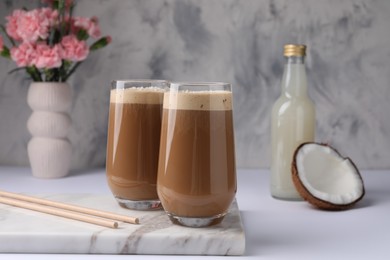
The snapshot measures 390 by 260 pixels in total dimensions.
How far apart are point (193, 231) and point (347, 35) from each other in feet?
3.34

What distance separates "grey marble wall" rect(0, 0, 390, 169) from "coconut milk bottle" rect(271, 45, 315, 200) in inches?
15.6

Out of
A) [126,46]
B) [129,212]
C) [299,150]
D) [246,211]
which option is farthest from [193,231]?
[126,46]

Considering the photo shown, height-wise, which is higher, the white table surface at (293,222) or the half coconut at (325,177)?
the half coconut at (325,177)

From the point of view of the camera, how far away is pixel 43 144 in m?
1.59

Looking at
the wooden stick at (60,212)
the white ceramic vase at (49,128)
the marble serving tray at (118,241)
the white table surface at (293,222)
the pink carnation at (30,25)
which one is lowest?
the white table surface at (293,222)

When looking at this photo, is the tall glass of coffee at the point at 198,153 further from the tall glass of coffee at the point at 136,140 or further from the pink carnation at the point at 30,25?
the pink carnation at the point at 30,25

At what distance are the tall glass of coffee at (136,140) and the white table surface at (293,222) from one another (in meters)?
0.19

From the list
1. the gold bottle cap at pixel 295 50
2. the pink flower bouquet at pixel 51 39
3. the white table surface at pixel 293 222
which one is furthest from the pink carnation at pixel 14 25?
the gold bottle cap at pixel 295 50

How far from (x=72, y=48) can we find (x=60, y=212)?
0.68m

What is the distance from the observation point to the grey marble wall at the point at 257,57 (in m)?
1.70

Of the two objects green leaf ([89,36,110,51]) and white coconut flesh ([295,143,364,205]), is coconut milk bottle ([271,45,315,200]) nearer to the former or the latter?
white coconut flesh ([295,143,364,205])

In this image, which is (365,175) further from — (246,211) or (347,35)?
(246,211)

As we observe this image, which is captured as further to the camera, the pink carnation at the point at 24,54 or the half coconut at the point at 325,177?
the pink carnation at the point at 24,54

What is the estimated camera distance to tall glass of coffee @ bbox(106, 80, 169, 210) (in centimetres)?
102
